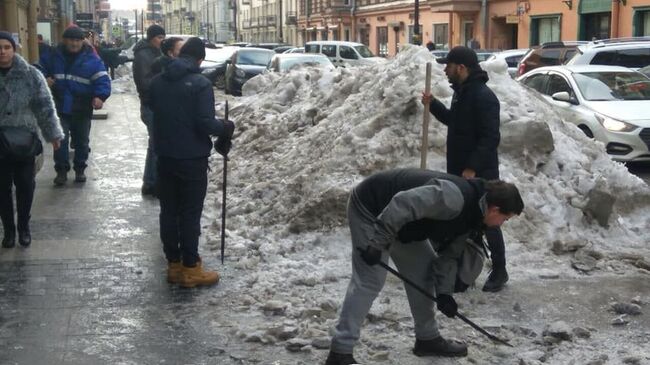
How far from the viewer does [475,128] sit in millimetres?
6625

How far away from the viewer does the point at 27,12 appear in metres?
25.5

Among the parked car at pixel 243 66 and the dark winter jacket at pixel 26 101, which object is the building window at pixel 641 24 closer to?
the parked car at pixel 243 66

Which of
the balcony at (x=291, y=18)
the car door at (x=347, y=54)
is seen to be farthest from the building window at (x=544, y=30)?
the balcony at (x=291, y=18)

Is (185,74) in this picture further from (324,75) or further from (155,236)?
(324,75)

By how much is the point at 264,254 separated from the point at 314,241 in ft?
1.47

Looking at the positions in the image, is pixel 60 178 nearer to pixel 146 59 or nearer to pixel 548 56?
pixel 146 59

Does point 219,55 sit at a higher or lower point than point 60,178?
higher

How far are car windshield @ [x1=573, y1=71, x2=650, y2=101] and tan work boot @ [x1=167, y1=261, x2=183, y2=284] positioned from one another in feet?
28.6

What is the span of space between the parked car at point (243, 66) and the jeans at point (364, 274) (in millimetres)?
21882

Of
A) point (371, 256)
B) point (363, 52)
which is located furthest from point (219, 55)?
point (371, 256)

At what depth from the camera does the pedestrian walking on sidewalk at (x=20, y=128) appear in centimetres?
758

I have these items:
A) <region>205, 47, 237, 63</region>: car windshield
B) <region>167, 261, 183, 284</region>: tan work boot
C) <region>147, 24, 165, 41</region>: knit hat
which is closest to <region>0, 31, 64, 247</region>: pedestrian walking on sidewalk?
<region>167, 261, 183, 284</region>: tan work boot

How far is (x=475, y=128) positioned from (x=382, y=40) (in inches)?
2067

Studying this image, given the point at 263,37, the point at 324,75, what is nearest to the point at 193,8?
the point at 263,37
